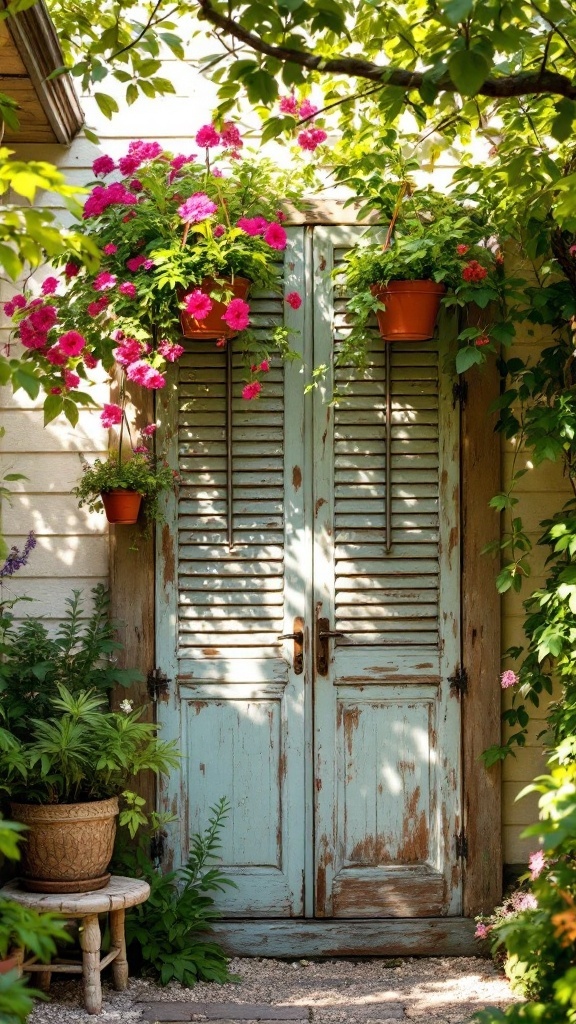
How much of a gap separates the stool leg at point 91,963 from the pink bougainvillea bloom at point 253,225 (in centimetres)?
237

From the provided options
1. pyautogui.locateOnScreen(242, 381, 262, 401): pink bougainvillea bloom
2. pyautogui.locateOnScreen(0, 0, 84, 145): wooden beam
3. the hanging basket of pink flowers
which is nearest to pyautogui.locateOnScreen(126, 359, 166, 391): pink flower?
the hanging basket of pink flowers

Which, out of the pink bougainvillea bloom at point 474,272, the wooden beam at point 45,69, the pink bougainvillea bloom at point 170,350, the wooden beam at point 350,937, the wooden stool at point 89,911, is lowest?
the wooden beam at point 350,937

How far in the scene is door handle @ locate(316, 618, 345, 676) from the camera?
14.8 ft

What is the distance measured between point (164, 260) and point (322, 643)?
1.54 meters

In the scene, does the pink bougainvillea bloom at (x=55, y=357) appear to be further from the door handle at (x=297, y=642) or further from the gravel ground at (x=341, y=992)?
the gravel ground at (x=341, y=992)

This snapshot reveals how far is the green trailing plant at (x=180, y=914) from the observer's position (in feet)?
13.8

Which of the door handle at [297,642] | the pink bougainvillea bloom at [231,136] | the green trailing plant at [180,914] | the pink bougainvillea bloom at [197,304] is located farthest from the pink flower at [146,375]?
the green trailing plant at [180,914]

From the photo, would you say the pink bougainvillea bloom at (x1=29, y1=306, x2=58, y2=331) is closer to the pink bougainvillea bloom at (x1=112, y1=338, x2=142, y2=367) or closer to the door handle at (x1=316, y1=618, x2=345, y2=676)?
the pink bougainvillea bloom at (x1=112, y1=338, x2=142, y2=367)

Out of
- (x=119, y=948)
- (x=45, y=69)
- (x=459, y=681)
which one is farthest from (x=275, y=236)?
(x=119, y=948)

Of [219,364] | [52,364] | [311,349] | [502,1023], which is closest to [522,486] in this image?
[311,349]

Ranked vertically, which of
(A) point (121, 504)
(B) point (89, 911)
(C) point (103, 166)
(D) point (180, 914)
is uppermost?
(C) point (103, 166)

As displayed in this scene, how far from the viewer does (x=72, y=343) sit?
12.6ft

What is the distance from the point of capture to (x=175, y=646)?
4.52 meters

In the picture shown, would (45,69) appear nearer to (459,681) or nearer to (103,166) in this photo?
(103,166)
